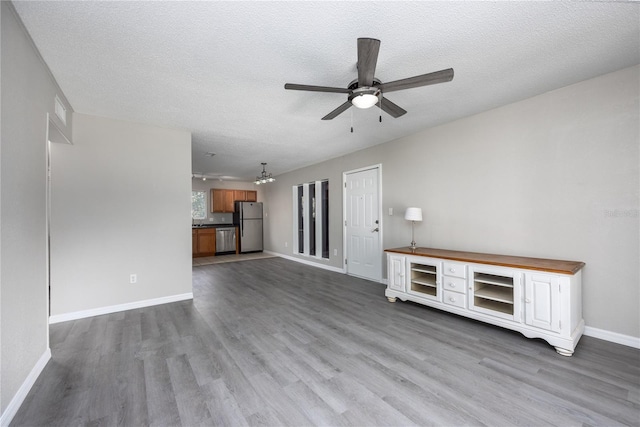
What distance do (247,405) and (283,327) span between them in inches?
46.5

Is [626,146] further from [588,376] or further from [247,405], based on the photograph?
[247,405]

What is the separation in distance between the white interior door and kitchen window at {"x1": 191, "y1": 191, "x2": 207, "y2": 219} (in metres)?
5.27

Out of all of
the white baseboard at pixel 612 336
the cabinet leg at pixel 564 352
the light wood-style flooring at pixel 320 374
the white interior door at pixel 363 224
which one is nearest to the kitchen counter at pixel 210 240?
the white interior door at pixel 363 224

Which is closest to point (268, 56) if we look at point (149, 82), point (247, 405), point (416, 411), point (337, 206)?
point (149, 82)

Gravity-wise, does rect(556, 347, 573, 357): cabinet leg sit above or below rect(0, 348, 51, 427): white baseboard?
below

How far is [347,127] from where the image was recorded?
3.79 metres

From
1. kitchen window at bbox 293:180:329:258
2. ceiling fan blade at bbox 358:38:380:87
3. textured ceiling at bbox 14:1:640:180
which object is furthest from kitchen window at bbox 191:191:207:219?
ceiling fan blade at bbox 358:38:380:87

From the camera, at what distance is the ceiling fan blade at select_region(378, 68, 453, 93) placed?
1.82 m

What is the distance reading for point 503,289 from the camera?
2.94m

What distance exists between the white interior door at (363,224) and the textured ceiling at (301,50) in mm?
1800

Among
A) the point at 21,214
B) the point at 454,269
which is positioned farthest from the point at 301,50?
the point at 454,269

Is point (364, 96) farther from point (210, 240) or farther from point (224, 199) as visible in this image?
point (224, 199)

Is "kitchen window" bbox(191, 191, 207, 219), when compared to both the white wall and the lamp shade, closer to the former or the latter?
the white wall

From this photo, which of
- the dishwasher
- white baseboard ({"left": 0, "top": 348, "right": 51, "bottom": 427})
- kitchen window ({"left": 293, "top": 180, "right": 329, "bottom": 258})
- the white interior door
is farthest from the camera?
the dishwasher
